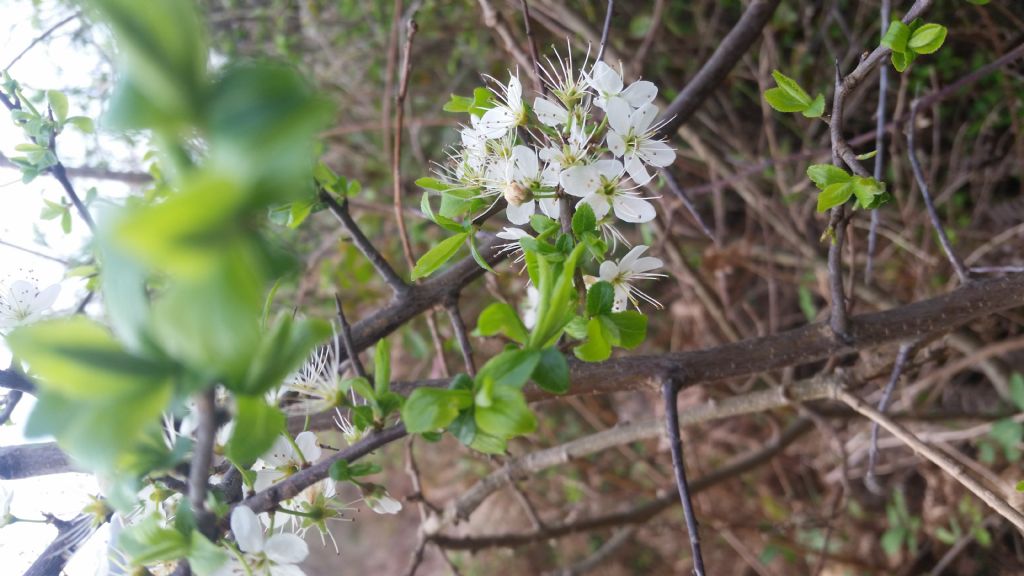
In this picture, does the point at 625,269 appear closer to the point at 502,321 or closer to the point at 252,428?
the point at 502,321

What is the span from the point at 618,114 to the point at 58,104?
0.58 metres

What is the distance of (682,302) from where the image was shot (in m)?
1.89

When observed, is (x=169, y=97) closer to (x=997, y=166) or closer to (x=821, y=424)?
Answer: (x=821, y=424)

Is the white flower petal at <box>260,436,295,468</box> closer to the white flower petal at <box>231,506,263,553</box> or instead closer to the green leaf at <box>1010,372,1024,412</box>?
the white flower petal at <box>231,506,263,553</box>

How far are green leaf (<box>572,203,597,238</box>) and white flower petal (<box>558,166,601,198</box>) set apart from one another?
0.06 ft

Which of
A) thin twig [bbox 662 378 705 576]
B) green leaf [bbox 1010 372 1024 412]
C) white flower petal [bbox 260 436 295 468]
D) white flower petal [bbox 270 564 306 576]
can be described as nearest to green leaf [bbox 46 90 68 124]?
white flower petal [bbox 260 436 295 468]

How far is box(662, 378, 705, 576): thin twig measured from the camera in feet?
1.80

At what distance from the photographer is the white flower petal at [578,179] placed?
0.52 m

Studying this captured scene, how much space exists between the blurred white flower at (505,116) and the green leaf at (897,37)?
0.31 metres

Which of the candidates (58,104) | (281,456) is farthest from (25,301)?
(281,456)

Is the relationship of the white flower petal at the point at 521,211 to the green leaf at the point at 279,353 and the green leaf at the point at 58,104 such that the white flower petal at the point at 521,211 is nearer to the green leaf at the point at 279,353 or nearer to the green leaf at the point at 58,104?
the green leaf at the point at 279,353

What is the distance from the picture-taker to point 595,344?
1.64 feet

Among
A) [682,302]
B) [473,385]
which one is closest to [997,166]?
[682,302]

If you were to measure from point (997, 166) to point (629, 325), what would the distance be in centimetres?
160
